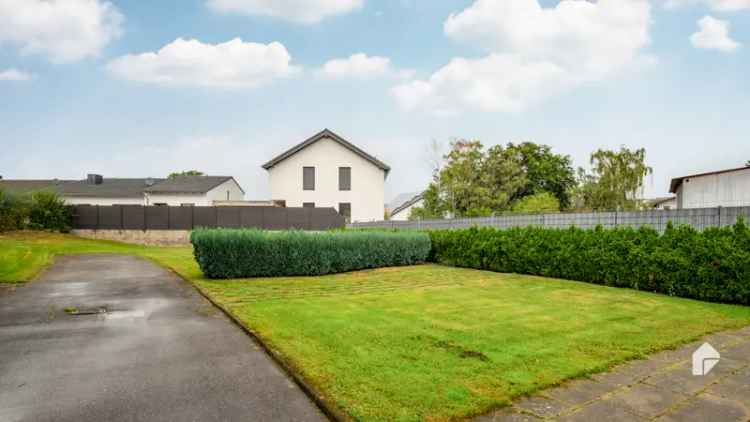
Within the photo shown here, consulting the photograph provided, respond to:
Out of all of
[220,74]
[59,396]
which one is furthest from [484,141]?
[59,396]

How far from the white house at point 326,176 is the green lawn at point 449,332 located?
20.6m

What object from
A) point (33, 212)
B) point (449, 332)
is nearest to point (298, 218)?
point (33, 212)

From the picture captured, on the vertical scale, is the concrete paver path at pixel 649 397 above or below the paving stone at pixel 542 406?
below

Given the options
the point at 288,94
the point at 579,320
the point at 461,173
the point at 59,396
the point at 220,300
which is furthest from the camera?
the point at 461,173

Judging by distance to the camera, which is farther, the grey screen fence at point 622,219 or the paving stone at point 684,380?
the grey screen fence at point 622,219

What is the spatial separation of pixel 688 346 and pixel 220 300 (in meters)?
7.65

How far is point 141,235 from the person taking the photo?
1023 inches

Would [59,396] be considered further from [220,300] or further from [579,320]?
[579,320]

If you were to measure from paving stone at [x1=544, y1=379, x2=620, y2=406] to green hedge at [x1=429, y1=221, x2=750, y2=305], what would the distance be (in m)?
6.60

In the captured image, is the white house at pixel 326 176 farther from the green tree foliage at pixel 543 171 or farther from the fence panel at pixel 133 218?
the green tree foliage at pixel 543 171

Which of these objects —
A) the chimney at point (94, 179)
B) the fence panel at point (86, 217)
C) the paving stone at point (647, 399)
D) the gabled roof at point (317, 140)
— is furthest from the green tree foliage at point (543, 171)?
the paving stone at point (647, 399)

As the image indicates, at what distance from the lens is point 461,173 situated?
37.9 m

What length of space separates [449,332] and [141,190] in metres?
40.1

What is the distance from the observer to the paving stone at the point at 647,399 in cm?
342
